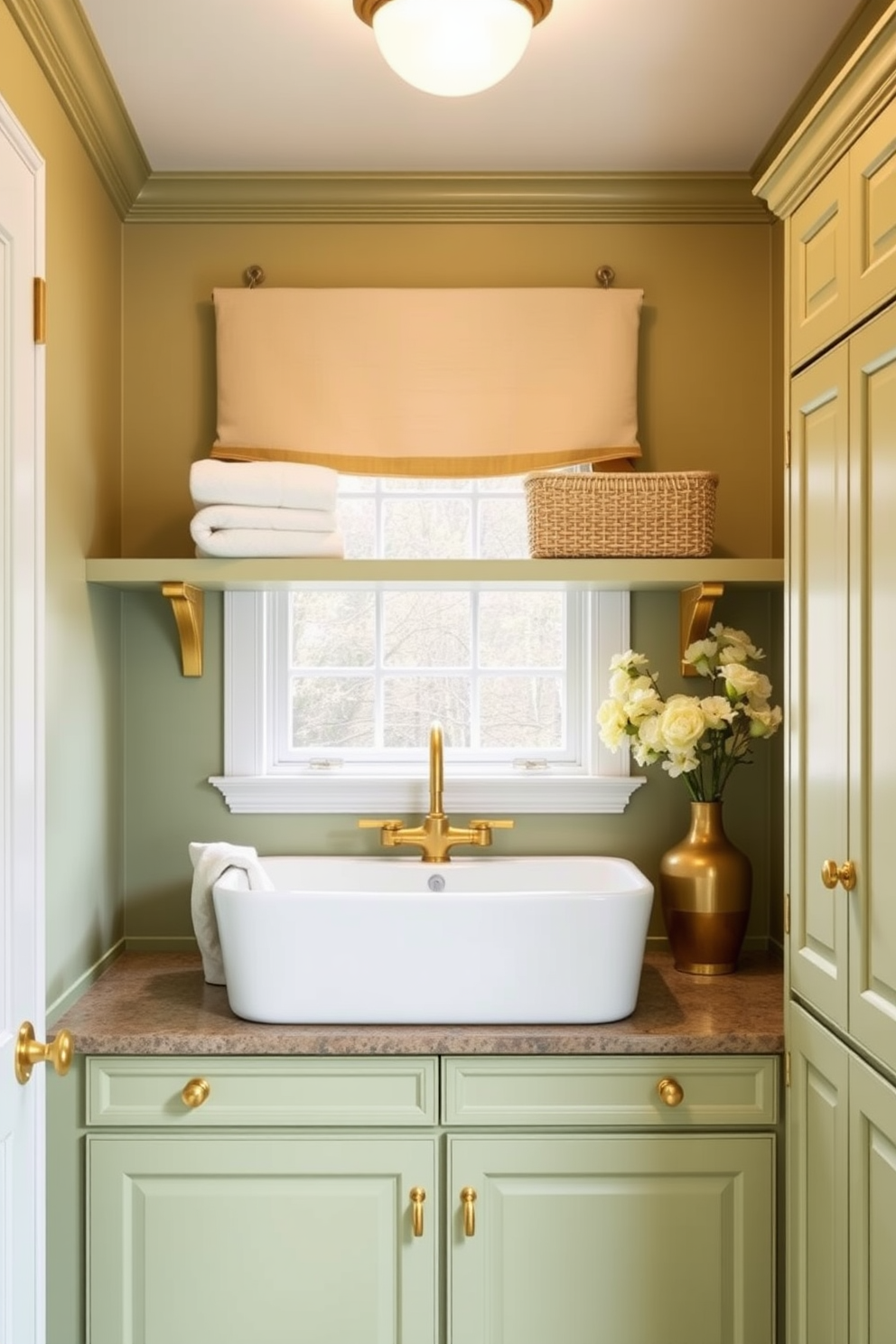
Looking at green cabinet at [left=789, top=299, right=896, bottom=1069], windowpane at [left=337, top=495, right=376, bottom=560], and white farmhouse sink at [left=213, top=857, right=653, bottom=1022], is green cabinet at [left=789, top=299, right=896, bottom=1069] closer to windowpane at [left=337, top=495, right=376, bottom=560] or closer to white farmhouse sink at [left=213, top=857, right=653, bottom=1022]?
white farmhouse sink at [left=213, top=857, right=653, bottom=1022]

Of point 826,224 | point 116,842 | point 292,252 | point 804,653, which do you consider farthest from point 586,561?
point 116,842

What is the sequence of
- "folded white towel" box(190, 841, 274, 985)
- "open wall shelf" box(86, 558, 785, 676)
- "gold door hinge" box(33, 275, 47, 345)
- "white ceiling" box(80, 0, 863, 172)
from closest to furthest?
1. "gold door hinge" box(33, 275, 47, 345)
2. "white ceiling" box(80, 0, 863, 172)
3. "folded white towel" box(190, 841, 274, 985)
4. "open wall shelf" box(86, 558, 785, 676)

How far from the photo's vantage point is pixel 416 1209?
6.72ft

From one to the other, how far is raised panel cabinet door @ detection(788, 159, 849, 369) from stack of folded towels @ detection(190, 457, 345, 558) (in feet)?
3.05

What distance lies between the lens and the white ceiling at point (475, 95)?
202 cm

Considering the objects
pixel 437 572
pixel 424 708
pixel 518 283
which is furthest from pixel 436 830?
pixel 518 283

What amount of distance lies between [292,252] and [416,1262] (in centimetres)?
203

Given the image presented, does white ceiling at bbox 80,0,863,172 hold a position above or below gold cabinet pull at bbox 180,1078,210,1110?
above

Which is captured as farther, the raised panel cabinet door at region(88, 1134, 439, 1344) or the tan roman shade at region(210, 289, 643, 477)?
the tan roman shade at region(210, 289, 643, 477)

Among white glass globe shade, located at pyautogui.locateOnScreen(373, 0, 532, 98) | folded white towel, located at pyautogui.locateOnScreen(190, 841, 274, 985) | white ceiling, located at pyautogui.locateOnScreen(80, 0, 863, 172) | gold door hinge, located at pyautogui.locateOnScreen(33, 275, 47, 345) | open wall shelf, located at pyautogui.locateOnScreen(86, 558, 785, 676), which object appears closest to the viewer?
gold door hinge, located at pyautogui.locateOnScreen(33, 275, 47, 345)

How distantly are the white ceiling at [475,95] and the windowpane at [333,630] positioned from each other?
3.02 feet

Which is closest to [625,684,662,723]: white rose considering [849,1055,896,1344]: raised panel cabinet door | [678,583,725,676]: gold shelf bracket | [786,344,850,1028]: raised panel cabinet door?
[678,583,725,676]: gold shelf bracket

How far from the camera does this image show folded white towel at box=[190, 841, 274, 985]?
225cm

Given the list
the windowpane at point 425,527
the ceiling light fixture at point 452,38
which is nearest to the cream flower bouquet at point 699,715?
the windowpane at point 425,527
